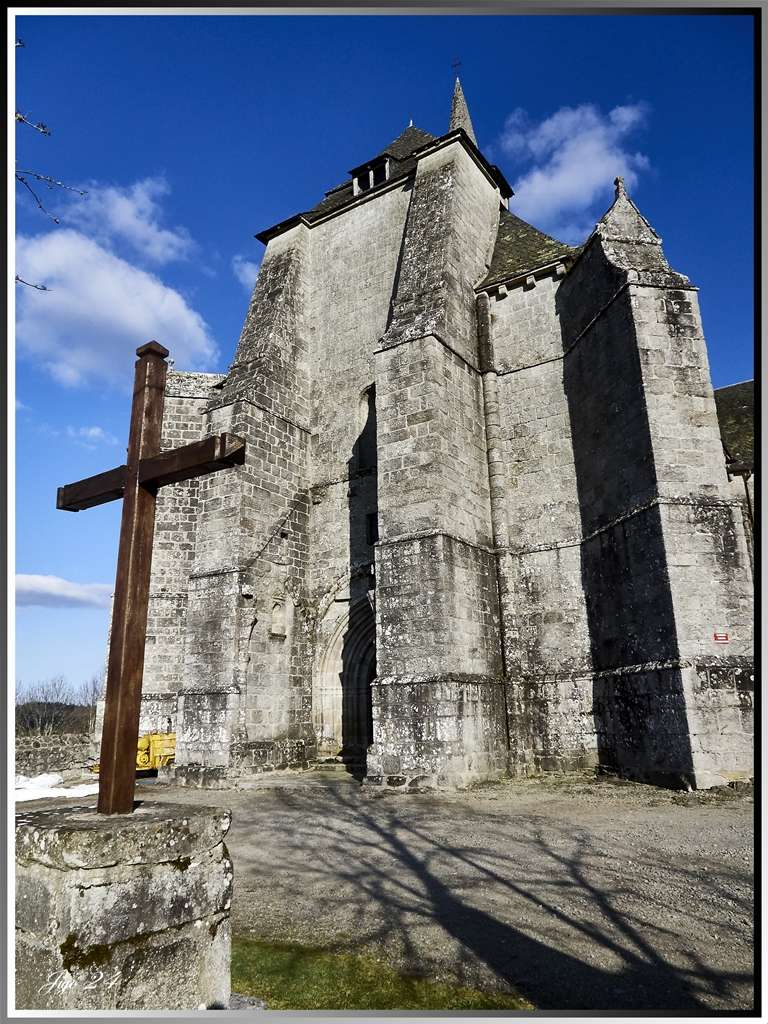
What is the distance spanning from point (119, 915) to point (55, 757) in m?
15.8

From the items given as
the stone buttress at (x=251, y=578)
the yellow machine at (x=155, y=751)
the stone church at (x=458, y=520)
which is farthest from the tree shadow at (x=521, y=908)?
the yellow machine at (x=155, y=751)

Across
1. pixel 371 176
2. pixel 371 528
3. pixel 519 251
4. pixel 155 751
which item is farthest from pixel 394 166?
pixel 155 751

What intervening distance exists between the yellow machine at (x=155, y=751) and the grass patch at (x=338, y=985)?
1035 centimetres

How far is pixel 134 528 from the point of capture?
118 inches

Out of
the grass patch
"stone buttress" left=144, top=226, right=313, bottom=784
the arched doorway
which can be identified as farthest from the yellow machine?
the grass patch

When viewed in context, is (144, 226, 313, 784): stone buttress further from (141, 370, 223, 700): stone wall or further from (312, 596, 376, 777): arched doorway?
(312, 596, 376, 777): arched doorway

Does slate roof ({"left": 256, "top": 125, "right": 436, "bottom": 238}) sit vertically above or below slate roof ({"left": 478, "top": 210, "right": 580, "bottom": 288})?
above

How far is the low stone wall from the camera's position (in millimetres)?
14930

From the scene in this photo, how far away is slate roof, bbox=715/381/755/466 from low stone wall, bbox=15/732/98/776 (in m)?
15.9

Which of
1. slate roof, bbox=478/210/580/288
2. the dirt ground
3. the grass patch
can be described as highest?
slate roof, bbox=478/210/580/288

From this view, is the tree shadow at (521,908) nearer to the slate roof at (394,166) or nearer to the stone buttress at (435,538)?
the stone buttress at (435,538)

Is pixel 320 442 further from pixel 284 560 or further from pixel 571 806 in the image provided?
pixel 571 806

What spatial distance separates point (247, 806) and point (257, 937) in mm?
4993

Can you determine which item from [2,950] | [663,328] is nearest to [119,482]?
[2,950]
